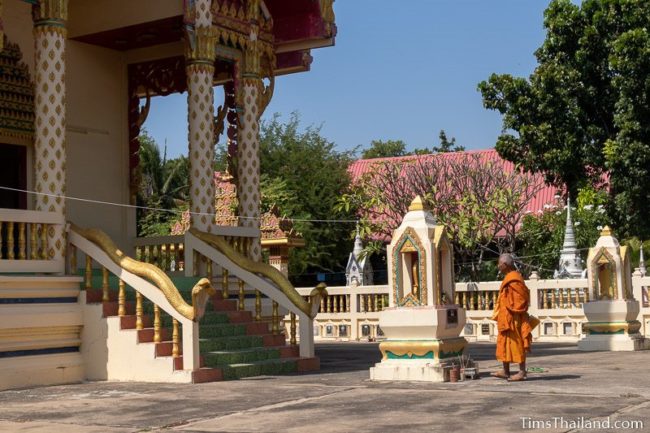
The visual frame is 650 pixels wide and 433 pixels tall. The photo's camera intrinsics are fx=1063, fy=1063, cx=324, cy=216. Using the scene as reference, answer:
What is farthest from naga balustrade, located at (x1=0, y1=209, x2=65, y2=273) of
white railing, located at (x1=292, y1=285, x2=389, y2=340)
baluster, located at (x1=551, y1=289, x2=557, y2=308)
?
baluster, located at (x1=551, y1=289, x2=557, y2=308)

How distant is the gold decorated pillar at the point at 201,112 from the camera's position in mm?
13633

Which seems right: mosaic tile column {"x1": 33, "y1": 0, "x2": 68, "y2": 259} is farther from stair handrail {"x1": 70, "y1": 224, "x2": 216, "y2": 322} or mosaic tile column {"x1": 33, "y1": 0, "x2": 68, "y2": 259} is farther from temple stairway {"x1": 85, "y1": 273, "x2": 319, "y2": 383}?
temple stairway {"x1": 85, "y1": 273, "x2": 319, "y2": 383}

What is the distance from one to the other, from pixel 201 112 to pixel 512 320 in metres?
5.08

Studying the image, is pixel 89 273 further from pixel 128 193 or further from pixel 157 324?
pixel 128 193

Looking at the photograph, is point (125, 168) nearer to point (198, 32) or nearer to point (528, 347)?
point (198, 32)

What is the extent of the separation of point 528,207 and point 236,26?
2419cm

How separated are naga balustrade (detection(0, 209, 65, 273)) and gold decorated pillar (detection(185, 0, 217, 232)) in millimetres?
2146

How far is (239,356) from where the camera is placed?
11984mm

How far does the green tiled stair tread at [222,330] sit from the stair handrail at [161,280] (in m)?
1.06

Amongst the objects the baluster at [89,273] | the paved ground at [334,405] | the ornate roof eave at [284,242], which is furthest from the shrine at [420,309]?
the ornate roof eave at [284,242]

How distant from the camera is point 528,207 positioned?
37062 mm

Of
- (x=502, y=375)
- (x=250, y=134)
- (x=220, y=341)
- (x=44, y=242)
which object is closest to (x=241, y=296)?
(x=220, y=341)

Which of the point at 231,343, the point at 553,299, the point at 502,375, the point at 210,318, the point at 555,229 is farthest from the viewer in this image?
the point at 555,229

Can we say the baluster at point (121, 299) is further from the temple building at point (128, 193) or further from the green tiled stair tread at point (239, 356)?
the green tiled stair tread at point (239, 356)
